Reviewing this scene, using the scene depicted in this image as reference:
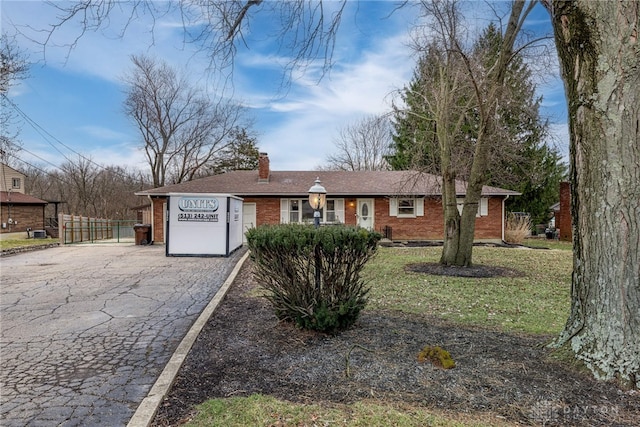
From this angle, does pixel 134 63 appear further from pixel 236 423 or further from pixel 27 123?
pixel 236 423

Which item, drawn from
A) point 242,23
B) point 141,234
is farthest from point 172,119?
point 242,23

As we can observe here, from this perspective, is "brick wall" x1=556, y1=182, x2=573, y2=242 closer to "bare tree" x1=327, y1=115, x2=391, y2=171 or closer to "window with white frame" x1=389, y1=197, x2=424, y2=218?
"window with white frame" x1=389, y1=197, x2=424, y2=218

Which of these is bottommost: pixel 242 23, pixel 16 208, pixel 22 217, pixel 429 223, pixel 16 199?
pixel 429 223

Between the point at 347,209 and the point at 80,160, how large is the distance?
3030 centimetres

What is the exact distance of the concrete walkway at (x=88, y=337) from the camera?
9.44ft

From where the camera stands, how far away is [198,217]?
13.4m

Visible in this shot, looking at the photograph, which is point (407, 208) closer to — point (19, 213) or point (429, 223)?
point (429, 223)

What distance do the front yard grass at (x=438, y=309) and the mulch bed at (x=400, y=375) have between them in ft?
0.45

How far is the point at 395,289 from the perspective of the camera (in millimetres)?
7195

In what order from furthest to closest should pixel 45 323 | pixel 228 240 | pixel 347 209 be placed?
pixel 347 209
pixel 228 240
pixel 45 323

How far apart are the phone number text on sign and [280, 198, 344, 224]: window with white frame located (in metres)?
6.13

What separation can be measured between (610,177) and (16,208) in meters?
38.2

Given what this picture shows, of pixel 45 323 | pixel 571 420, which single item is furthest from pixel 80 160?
pixel 571 420

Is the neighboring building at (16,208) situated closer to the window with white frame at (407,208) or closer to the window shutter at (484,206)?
the window with white frame at (407,208)
